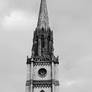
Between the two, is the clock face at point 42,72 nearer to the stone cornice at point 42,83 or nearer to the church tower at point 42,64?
the church tower at point 42,64

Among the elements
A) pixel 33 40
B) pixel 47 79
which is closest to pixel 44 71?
pixel 47 79

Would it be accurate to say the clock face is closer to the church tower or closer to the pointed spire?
the church tower

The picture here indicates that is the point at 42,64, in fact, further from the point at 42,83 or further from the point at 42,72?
the point at 42,83

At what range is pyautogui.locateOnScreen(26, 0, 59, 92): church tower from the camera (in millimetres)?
48531

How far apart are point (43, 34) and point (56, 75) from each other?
24.6ft

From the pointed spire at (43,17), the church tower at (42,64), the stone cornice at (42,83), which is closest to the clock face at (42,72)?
the church tower at (42,64)

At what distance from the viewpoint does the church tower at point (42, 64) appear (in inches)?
1911

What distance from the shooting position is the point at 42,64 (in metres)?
49.9

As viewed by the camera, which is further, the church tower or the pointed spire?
the pointed spire

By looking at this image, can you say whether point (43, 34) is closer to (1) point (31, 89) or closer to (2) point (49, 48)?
(2) point (49, 48)

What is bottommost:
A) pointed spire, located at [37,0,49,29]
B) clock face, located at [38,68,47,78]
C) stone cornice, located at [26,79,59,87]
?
stone cornice, located at [26,79,59,87]

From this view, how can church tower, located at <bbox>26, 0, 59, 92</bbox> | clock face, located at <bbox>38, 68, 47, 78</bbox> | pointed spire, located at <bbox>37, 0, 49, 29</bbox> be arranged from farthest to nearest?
1. pointed spire, located at <bbox>37, 0, 49, 29</bbox>
2. clock face, located at <bbox>38, 68, 47, 78</bbox>
3. church tower, located at <bbox>26, 0, 59, 92</bbox>

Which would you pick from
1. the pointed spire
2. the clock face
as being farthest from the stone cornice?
the pointed spire

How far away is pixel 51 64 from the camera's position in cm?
4988
